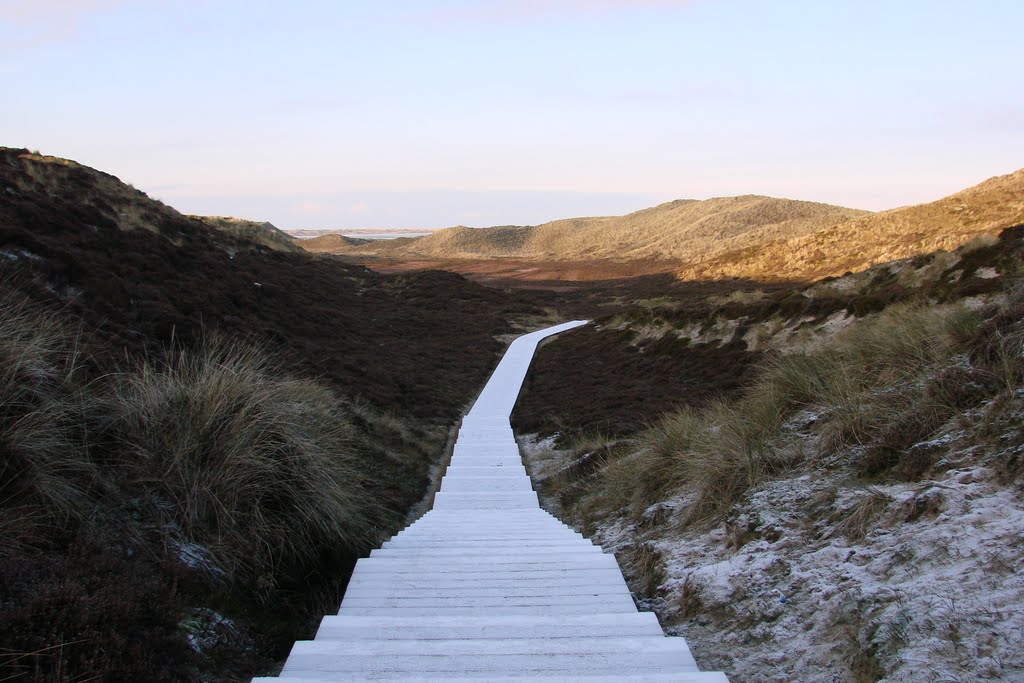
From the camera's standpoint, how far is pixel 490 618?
3.61 metres

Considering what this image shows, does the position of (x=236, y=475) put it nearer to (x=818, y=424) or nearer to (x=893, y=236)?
(x=818, y=424)

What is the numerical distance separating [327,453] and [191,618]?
2.26 m

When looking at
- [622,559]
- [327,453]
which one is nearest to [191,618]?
[327,453]

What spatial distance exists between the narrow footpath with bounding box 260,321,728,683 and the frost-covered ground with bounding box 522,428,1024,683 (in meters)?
0.51

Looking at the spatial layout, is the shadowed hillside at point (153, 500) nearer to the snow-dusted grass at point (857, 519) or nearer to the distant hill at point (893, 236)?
the snow-dusted grass at point (857, 519)

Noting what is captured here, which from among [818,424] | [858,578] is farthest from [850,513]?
[818,424]

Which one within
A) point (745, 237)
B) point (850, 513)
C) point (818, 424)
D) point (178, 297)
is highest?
point (745, 237)

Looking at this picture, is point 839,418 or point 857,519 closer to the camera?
point 857,519

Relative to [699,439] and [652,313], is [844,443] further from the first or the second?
[652,313]

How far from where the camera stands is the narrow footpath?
2.97 metres

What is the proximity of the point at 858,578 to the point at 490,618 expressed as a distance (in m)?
1.78

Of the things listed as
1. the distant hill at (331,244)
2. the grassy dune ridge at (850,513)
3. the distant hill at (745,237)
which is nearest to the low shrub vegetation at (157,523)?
the grassy dune ridge at (850,513)

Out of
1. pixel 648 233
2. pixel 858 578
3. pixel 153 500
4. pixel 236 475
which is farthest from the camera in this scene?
pixel 648 233

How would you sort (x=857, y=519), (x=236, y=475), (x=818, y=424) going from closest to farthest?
(x=857, y=519) < (x=236, y=475) < (x=818, y=424)
